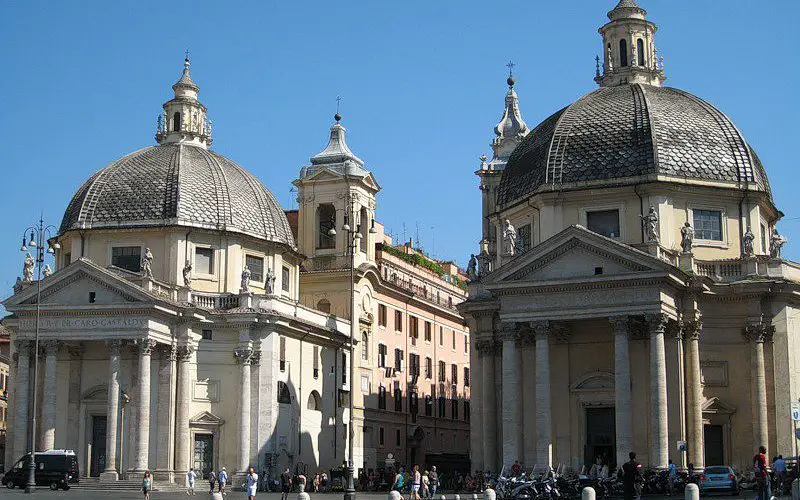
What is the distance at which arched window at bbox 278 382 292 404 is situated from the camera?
6619cm

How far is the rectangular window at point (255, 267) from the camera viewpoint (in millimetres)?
68375

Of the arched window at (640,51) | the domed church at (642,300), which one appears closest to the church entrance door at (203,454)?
the domed church at (642,300)

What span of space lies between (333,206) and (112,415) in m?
23.3

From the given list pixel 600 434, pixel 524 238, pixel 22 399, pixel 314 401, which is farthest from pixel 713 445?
pixel 22 399

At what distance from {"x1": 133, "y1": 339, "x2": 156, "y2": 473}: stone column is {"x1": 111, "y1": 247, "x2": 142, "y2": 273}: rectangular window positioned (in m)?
7.01

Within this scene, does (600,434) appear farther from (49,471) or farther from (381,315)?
(381,315)

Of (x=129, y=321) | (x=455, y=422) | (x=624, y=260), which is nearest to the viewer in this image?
(x=624, y=260)

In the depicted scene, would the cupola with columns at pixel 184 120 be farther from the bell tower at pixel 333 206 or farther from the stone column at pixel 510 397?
the stone column at pixel 510 397

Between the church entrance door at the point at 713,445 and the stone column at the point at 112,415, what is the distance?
27.9m

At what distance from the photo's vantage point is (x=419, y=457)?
84.7 m

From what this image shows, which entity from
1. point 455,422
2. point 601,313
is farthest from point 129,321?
point 455,422

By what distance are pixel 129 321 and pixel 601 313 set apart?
2320 cm

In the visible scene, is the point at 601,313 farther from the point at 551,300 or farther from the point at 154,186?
the point at 154,186

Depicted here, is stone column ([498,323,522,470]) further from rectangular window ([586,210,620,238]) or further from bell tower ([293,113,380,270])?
bell tower ([293,113,380,270])
